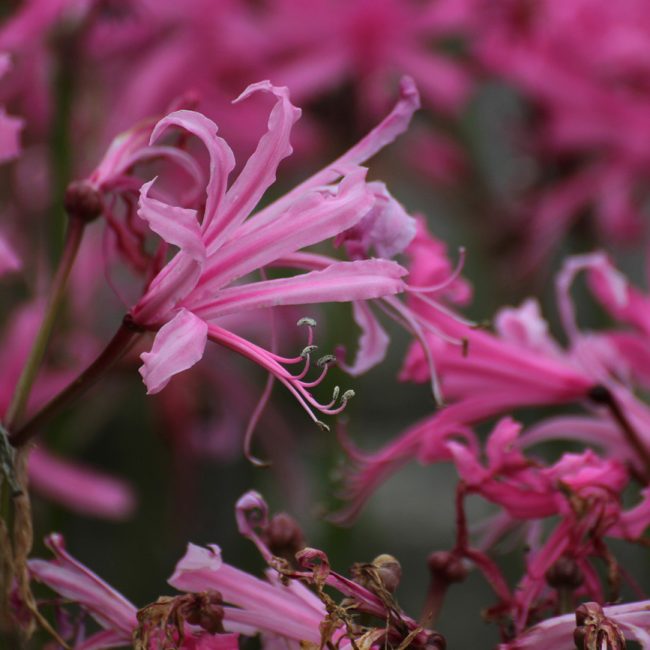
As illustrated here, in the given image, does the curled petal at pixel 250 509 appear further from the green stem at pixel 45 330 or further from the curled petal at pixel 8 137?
the curled petal at pixel 8 137

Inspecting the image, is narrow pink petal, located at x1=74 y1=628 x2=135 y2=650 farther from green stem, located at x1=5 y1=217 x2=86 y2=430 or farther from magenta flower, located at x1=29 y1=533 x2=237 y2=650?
green stem, located at x1=5 y1=217 x2=86 y2=430

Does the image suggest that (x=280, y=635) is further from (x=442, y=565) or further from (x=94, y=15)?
(x=94, y=15)

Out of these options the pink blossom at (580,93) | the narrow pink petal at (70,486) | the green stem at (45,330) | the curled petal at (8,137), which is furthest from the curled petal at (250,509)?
the pink blossom at (580,93)

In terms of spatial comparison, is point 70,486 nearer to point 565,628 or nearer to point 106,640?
point 106,640

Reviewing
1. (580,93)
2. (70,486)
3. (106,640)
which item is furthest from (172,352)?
(580,93)

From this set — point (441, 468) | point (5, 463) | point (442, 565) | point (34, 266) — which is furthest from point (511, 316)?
point (441, 468)

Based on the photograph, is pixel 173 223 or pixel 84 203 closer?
pixel 173 223
